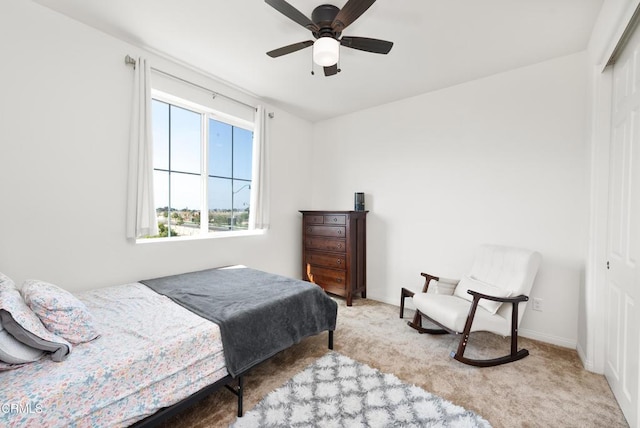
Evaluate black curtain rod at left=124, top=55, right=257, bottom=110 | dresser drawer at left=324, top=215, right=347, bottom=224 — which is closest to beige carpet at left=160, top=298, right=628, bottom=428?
dresser drawer at left=324, top=215, right=347, bottom=224

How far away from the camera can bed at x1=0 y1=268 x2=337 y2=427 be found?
1.11 metres

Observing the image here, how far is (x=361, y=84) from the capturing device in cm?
318

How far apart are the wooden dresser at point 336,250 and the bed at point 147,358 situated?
1.22 m

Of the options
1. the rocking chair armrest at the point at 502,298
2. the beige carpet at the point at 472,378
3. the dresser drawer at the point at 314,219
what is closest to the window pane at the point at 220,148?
the dresser drawer at the point at 314,219

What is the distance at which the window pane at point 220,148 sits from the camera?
10.8 feet

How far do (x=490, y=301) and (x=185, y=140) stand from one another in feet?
11.1

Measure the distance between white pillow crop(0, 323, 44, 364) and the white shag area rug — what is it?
1.05 metres

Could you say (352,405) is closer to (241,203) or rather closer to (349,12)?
(349,12)

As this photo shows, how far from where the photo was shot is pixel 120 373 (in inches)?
49.8

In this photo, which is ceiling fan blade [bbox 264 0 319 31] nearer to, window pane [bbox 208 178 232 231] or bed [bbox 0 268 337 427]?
bed [bbox 0 268 337 427]

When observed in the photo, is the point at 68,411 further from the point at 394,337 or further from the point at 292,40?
the point at 292,40

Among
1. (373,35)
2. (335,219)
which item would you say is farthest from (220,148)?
(373,35)

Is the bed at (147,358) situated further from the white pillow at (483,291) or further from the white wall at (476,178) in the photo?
the white wall at (476,178)

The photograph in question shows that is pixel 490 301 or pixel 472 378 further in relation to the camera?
pixel 490 301
